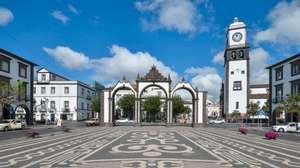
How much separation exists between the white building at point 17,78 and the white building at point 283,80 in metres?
40.6

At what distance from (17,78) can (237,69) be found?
60.5m

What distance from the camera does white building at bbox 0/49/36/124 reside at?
196 ft

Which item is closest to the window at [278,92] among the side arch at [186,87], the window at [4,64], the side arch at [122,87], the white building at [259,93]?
the side arch at [186,87]

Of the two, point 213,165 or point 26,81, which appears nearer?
point 213,165

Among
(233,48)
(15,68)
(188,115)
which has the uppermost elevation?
(233,48)

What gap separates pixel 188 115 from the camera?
15438 centimetres

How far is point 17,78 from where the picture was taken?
2532 inches

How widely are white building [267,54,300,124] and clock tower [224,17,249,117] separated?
25293 millimetres

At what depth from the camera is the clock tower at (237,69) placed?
4232 inches

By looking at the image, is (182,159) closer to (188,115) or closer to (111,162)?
(111,162)

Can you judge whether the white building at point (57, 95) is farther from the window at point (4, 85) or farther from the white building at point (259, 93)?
the white building at point (259, 93)

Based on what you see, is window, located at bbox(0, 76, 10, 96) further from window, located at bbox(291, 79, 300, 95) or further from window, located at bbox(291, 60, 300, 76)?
window, located at bbox(291, 60, 300, 76)

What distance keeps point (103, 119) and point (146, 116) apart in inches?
2001

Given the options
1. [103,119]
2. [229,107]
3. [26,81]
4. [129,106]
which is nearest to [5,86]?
[26,81]
